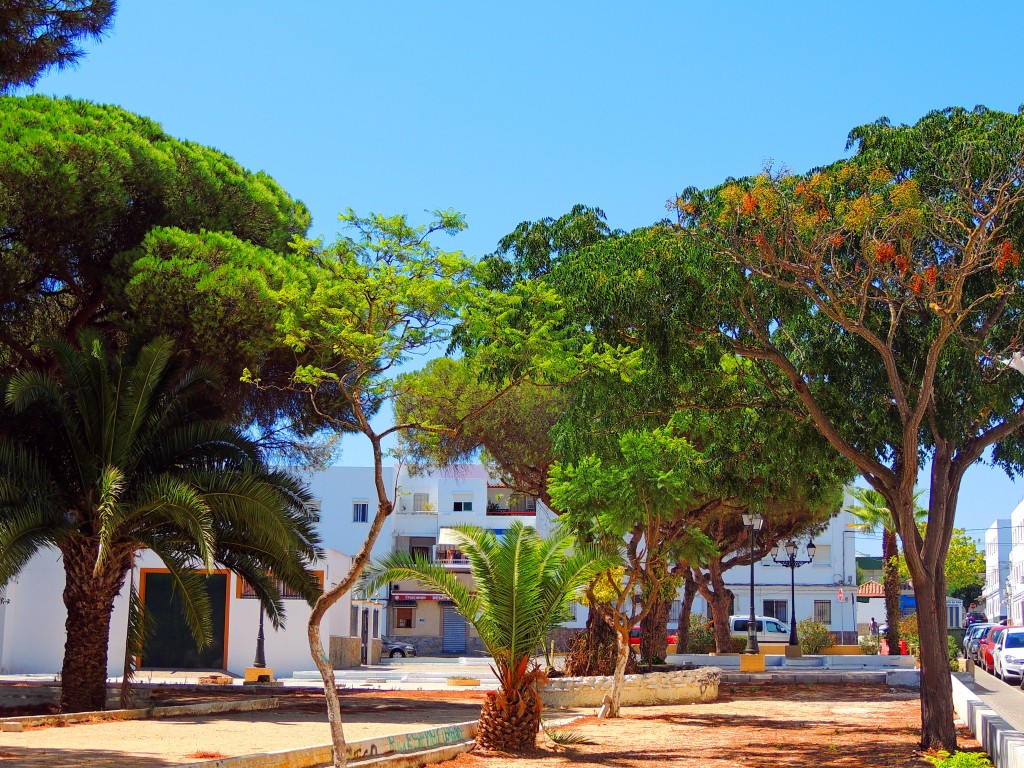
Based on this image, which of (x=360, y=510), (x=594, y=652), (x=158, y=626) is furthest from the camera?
(x=360, y=510)

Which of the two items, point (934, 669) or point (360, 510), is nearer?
point (934, 669)

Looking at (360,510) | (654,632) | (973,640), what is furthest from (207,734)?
(360,510)

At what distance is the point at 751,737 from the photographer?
16547 mm

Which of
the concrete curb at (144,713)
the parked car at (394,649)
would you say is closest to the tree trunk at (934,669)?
the concrete curb at (144,713)

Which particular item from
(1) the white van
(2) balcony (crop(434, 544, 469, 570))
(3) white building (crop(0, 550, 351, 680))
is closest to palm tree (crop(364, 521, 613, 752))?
(3) white building (crop(0, 550, 351, 680))

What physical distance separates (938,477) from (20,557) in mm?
13011

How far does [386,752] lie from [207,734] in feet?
11.3

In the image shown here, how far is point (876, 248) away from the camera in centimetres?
1248

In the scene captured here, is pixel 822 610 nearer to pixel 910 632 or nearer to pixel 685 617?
pixel 910 632

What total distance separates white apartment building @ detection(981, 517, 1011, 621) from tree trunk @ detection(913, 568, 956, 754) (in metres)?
92.3

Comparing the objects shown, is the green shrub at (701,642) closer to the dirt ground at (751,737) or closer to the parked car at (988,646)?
the parked car at (988,646)

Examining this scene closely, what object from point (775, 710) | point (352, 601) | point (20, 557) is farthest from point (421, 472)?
point (20, 557)

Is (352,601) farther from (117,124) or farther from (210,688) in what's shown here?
(117,124)

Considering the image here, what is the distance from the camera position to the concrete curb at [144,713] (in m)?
15.7
